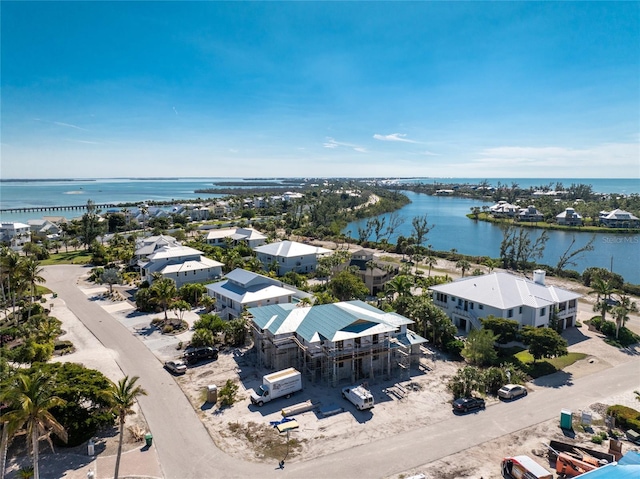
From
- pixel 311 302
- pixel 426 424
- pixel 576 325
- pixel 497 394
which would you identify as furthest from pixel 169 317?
pixel 576 325

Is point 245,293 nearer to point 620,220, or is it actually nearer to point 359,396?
point 359,396

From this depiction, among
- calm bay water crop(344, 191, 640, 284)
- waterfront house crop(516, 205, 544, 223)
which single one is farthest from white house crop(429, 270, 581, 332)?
waterfront house crop(516, 205, 544, 223)

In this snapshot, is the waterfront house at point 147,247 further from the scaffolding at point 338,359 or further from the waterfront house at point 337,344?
the scaffolding at point 338,359

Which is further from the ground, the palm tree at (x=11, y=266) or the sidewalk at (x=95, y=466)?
the palm tree at (x=11, y=266)

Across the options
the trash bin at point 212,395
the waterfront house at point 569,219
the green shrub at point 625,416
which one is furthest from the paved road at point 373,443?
the waterfront house at point 569,219

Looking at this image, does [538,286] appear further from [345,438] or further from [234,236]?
[234,236]

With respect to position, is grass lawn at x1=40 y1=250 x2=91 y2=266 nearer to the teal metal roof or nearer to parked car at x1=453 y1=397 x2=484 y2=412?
the teal metal roof

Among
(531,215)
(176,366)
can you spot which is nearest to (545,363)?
(176,366)
